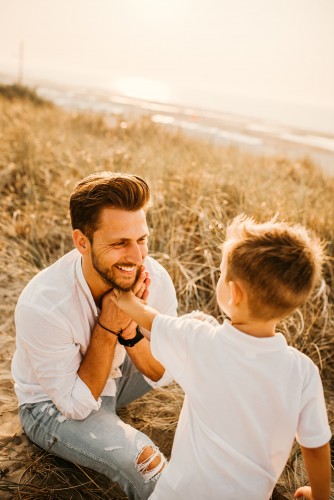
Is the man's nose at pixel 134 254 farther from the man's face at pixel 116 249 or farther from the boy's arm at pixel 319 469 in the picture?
the boy's arm at pixel 319 469

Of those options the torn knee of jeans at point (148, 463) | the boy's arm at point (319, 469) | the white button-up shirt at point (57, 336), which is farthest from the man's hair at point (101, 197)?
the boy's arm at point (319, 469)

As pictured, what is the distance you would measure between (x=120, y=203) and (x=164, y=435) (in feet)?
4.97

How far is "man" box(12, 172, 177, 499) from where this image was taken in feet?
6.97

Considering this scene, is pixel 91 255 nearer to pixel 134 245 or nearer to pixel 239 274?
pixel 134 245

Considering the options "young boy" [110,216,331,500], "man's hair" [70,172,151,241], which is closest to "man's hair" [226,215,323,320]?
"young boy" [110,216,331,500]

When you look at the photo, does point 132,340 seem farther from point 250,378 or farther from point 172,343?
point 250,378

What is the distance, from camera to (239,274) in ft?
5.04

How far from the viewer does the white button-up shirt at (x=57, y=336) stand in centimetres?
211

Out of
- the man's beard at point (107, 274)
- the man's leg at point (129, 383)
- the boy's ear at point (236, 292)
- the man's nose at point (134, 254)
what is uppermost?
the boy's ear at point (236, 292)

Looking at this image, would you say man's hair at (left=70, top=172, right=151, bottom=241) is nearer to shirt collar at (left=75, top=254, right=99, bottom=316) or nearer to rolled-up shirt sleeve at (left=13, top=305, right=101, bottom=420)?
shirt collar at (left=75, top=254, right=99, bottom=316)

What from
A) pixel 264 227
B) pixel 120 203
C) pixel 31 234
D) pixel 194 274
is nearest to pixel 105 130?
pixel 31 234

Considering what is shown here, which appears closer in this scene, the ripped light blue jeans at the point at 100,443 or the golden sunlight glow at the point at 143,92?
the ripped light blue jeans at the point at 100,443

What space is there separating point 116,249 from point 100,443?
3.21ft

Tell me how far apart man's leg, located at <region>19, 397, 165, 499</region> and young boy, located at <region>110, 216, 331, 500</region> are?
20.7 inches
